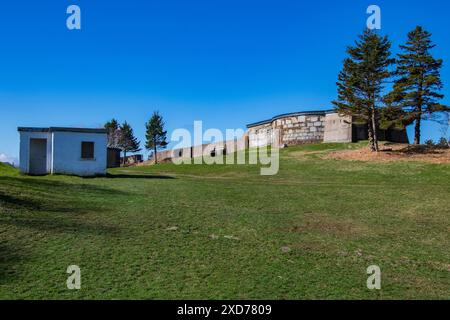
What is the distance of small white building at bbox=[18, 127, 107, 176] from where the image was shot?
23438 millimetres

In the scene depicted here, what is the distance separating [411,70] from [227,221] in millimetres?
31182

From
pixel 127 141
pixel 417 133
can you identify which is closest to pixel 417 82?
pixel 417 133

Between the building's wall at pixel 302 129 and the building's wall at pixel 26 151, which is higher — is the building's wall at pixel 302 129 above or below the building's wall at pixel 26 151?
above

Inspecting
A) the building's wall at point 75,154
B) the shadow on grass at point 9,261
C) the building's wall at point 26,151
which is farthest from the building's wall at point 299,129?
the shadow on grass at point 9,261

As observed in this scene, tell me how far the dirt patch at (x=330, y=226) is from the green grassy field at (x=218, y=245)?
0.03 meters

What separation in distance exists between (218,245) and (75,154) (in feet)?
60.0

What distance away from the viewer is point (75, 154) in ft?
77.6

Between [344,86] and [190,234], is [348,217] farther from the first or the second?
[344,86]

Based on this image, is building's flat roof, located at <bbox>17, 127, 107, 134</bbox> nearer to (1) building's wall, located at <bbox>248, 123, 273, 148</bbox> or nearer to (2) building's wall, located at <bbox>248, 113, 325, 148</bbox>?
(2) building's wall, located at <bbox>248, 113, 325, 148</bbox>

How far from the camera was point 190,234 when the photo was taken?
8555 millimetres

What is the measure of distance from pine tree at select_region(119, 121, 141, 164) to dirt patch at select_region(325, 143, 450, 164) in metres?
47.4

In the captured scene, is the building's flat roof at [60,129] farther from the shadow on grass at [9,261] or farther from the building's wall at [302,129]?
the building's wall at [302,129]

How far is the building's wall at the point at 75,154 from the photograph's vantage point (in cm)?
2341
